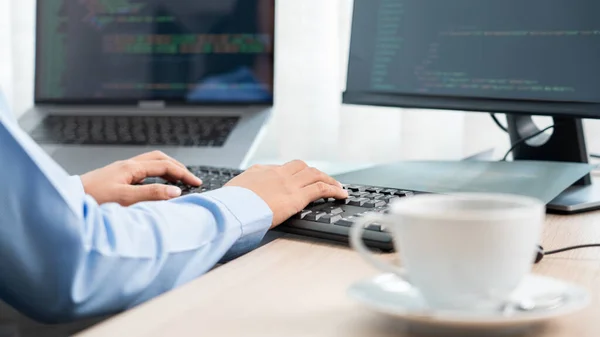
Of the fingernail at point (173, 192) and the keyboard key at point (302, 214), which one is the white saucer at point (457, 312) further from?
the fingernail at point (173, 192)

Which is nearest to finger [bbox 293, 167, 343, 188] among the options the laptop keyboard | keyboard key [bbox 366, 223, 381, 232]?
keyboard key [bbox 366, 223, 381, 232]

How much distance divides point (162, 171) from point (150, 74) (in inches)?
19.5

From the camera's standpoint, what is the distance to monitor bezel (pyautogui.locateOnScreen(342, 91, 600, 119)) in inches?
36.5

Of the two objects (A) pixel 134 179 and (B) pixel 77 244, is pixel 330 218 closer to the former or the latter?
(B) pixel 77 244

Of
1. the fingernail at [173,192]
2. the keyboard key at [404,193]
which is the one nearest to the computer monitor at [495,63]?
the keyboard key at [404,193]

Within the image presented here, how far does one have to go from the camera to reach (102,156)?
4.10ft

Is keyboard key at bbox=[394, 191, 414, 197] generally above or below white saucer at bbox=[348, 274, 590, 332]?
above

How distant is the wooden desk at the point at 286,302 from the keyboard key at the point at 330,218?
0.03 metres

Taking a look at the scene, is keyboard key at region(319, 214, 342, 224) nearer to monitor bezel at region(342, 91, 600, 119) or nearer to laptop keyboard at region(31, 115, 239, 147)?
monitor bezel at region(342, 91, 600, 119)

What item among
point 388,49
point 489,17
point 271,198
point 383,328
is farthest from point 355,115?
point 383,328

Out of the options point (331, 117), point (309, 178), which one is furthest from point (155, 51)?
point (309, 178)

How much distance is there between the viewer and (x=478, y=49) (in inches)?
39.7

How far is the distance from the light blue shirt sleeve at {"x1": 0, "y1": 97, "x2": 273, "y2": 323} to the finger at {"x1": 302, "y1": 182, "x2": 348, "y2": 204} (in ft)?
0.45

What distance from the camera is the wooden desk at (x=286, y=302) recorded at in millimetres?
466
